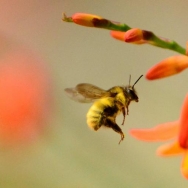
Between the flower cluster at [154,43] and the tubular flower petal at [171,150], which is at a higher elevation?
the flower cluster at [154,43]

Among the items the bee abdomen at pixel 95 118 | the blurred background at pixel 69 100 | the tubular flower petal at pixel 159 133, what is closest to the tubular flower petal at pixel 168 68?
the tubular flower petal at pixel 159 133

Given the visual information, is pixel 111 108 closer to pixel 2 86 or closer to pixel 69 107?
pixel 69 107

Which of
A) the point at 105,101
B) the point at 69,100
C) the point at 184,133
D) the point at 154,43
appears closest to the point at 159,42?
the point at 154,43

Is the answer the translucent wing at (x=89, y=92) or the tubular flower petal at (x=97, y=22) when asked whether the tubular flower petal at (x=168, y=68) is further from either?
the translucent wing at (x=89, y=92)

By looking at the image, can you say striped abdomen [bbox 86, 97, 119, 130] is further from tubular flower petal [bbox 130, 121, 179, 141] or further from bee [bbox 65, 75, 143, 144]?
tubular flower petal [bbox 130, 121, 179, 141]

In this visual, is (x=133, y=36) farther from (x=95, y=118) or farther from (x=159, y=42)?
(x=95, y=118)

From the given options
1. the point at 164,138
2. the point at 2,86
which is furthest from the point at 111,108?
the point at 2,86
